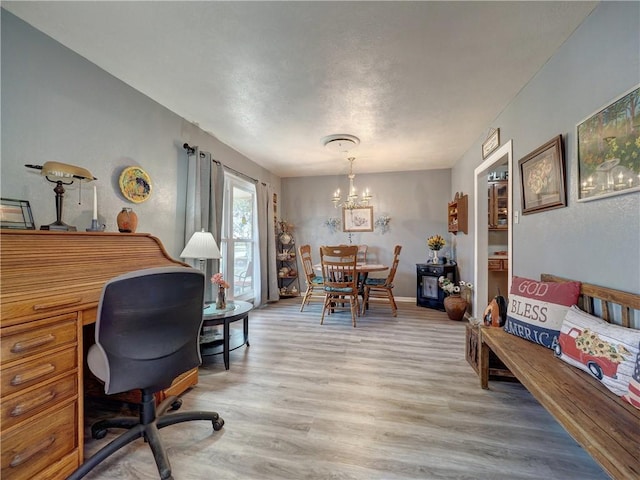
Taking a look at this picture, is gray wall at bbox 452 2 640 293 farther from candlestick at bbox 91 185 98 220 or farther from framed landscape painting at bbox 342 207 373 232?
candlestick at bbox 91 185 98 220

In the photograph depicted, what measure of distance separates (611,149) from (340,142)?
2472mm

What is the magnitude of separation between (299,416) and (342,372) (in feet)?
2.12

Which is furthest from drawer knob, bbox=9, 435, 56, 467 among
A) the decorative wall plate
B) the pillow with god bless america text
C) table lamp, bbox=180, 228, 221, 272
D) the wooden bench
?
the pillow with god bless america text

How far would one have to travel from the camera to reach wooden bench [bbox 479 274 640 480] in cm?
85

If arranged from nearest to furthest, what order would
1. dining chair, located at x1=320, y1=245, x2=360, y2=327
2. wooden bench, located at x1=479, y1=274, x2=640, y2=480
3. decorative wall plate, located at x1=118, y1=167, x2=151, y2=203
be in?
wooden bench, located at x1=479, y1=274, x2=640, y2=480 < decorative wall plate, located at x1=118, y1=167, x2=151, y2=203 < dining chair, located at x1=320, y1=245, x2=360, y2=327

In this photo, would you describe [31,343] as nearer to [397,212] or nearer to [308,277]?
[308,277]

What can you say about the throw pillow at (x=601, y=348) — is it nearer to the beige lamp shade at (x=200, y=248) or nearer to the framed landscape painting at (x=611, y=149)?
the framed landscape painting at (x=611, y=149)

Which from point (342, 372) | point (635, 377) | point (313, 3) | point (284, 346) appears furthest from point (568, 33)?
point (284, 346)

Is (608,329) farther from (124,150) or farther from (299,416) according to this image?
(124,150)

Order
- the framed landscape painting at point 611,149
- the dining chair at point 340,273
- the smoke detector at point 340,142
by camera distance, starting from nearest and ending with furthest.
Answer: the framed landscape painting at point 611,149 → the smoke detector at point 340,142 → the dining chair at point 340,273

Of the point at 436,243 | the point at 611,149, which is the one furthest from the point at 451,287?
the point at 611,149

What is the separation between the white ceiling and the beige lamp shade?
50.3 inches

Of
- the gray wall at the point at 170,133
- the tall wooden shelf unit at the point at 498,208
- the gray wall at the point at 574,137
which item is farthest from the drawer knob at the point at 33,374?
the tall wooden shelf unit at the point at 498,208

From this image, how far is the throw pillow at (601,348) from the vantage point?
1096mm
